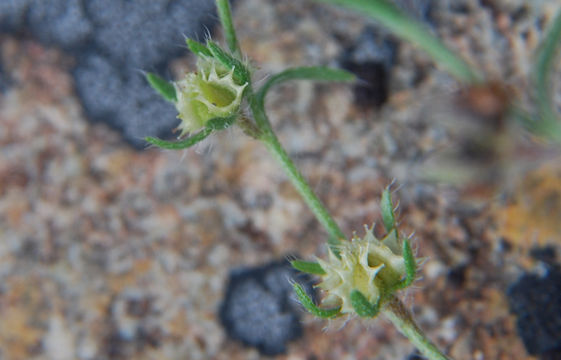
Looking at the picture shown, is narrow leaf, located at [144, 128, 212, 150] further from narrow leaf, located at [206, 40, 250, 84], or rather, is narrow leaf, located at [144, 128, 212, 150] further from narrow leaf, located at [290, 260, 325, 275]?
narrow leaf, located at [290, 260, 325, 275]

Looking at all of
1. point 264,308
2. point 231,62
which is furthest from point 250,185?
point 231,62

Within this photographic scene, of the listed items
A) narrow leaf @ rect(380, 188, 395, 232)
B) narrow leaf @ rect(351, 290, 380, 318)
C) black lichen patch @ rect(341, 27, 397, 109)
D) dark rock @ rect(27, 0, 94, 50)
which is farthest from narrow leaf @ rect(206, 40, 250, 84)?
dark rock @ rect(27, 0, 94, 50)

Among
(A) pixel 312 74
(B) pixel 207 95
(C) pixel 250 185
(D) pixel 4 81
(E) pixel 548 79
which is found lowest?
(C) pixel 250 185

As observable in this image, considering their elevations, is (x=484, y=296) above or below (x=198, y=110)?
below

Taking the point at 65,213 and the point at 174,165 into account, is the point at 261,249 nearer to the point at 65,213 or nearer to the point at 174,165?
the point at 174,165

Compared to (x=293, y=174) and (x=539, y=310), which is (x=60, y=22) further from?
(x=539, y=310)

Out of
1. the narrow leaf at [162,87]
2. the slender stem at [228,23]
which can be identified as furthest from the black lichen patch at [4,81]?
the slender stem at [228,23]

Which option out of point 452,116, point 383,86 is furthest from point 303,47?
point 452,116
